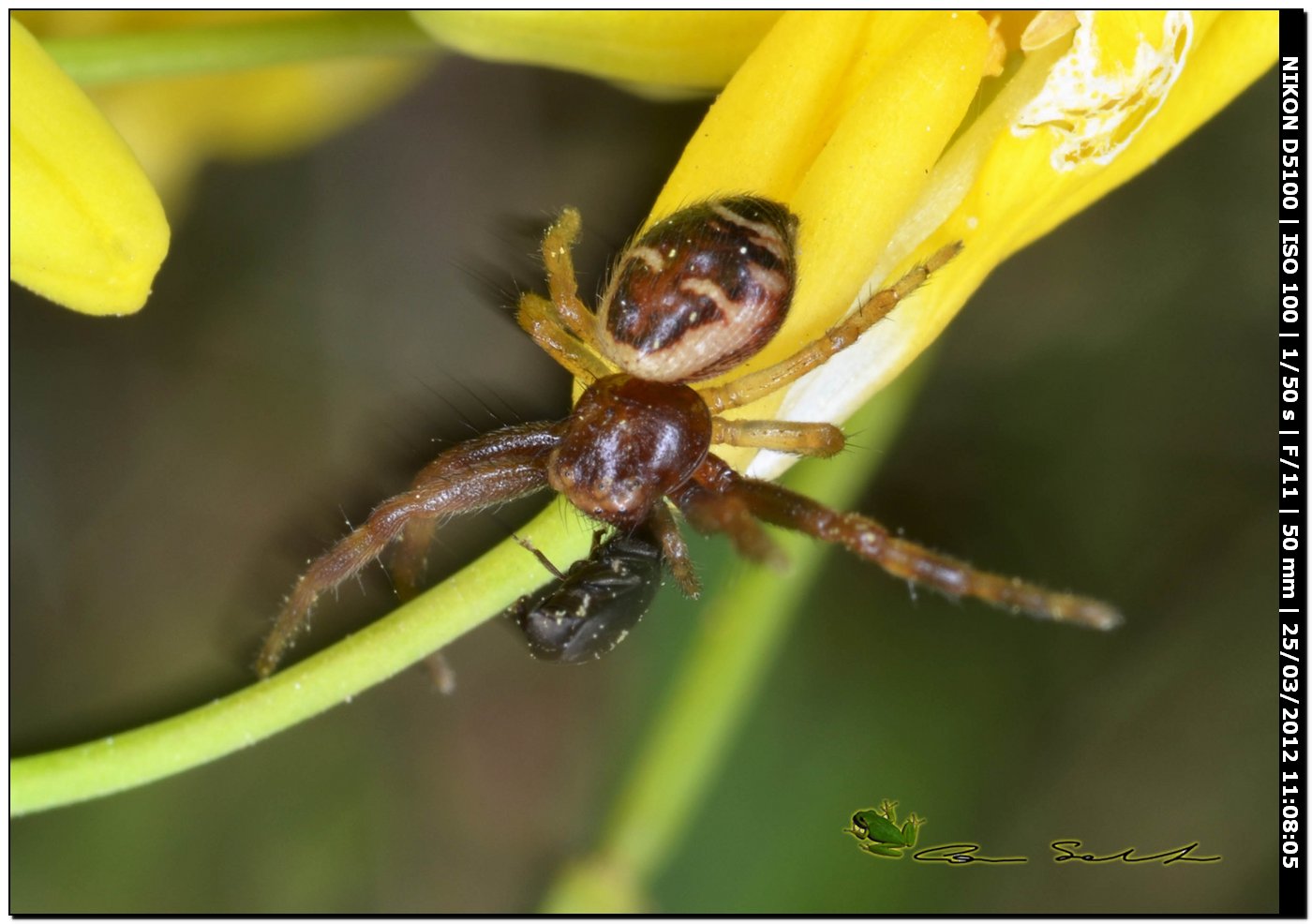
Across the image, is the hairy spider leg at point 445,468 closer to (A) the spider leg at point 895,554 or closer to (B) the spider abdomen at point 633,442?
(B) the spider abdomen at point 633,442

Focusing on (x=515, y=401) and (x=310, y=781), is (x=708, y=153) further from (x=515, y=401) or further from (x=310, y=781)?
(x=310, y=781)

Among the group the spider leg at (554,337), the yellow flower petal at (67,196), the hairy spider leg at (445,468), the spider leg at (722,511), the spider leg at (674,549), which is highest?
the yellow flower petal at (67,196)

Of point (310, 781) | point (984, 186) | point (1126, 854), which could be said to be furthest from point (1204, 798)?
point (310, 781)

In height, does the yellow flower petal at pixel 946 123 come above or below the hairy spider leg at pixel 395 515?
above

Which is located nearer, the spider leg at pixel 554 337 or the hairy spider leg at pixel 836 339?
the hairy spider leg at pixel 836 339

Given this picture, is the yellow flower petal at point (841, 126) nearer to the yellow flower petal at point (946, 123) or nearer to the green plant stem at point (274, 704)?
the yellow flower petal at point (946, 123)
